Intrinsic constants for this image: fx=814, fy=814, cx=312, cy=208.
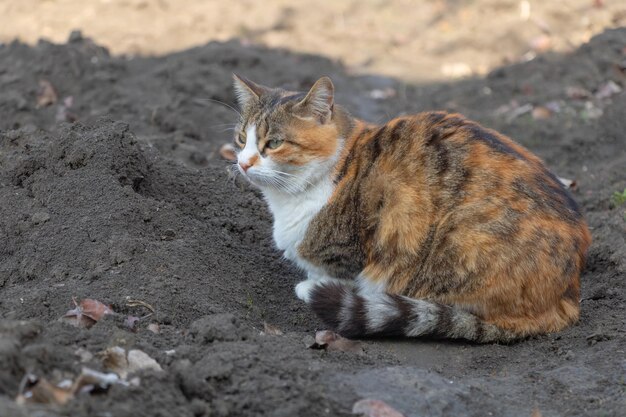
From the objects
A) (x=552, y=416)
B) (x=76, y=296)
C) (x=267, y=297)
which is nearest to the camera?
(x=552, y=416)

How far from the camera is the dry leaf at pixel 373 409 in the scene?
3.05 m

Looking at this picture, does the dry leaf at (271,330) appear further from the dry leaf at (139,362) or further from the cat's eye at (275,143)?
the cat's eye at (275,143)

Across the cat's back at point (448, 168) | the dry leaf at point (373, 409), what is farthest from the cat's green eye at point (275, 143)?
the dry leaf at point (373, 409)

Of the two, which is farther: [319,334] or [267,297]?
[267,297]

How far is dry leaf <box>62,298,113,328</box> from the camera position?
3.57 m

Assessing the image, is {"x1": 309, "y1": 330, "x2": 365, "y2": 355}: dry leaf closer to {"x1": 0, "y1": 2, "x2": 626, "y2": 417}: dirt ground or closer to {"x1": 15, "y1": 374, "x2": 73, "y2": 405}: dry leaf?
{"x1": 0, "y1": 2, "x2": 626, "y2": 417}: dirt ground

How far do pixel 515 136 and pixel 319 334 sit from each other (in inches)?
161

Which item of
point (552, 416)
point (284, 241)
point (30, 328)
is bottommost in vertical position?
point (552, 416)

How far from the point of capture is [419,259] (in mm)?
4199

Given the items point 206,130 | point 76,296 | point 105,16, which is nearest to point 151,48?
point 105,16

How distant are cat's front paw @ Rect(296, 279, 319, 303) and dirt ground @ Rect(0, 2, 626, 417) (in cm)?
6

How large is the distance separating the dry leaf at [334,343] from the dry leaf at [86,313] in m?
0.97

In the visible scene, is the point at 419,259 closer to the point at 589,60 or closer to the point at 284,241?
the point at 284,241

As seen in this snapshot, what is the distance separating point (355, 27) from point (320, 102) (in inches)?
258
